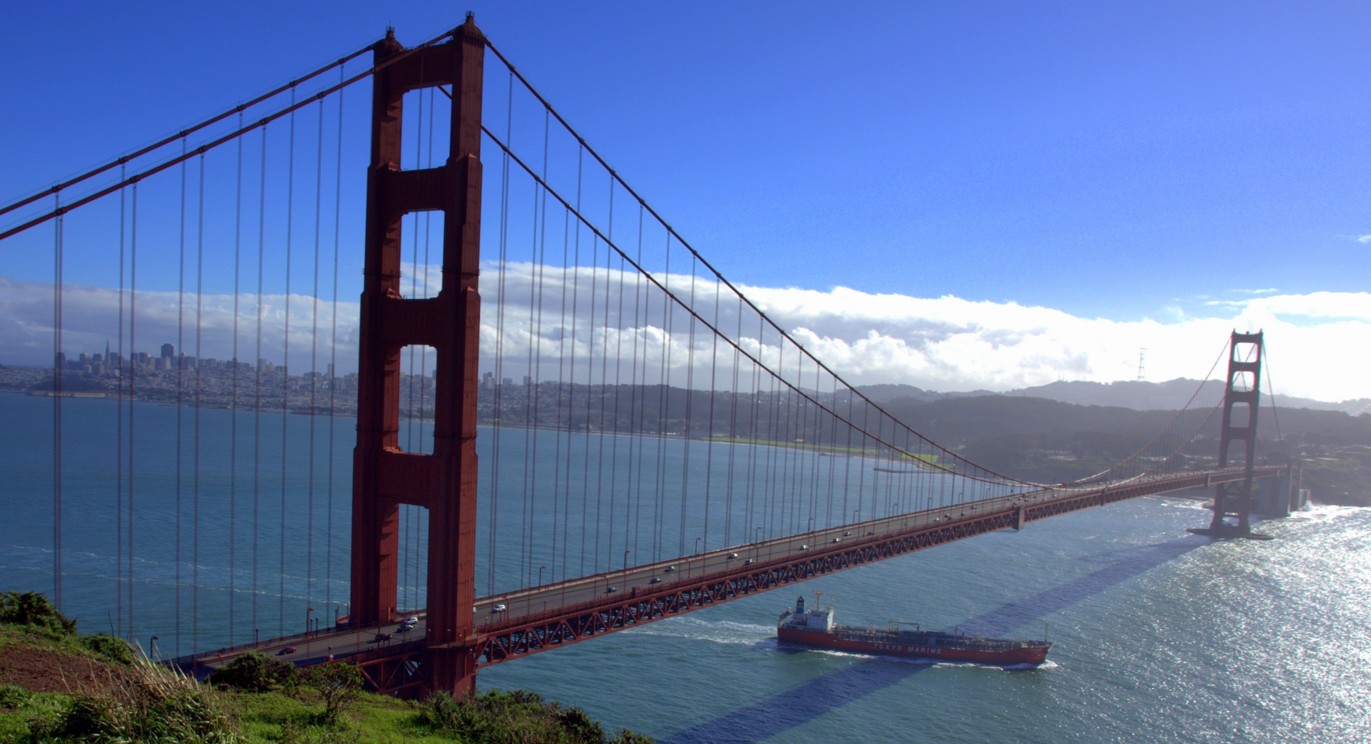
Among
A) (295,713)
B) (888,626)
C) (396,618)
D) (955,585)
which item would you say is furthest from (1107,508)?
(295,713)

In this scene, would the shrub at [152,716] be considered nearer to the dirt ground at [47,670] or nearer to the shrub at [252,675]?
the dirt ground at [47,670]

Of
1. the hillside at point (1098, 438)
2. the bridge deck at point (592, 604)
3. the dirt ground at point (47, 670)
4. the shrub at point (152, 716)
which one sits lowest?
the hillside at point (1098, 438)

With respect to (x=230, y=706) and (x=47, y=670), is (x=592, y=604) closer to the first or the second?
(x=47, y=670)

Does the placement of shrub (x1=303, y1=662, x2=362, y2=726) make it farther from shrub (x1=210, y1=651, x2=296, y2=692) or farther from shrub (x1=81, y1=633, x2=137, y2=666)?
shrub (x1=81, y1=633, x2=137, y2=666)

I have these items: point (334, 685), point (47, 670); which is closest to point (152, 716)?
point (47, 670)

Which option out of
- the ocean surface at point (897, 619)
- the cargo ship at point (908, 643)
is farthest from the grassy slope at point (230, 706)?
the cargo ship at point (908, 643)

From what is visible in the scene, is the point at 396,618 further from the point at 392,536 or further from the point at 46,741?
the point at 46,741
